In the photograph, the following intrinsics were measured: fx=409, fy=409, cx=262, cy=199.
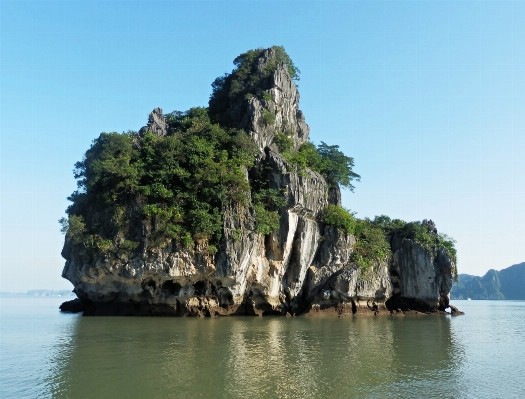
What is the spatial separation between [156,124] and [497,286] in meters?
Result: 131

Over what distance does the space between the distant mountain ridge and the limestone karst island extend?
103 metres

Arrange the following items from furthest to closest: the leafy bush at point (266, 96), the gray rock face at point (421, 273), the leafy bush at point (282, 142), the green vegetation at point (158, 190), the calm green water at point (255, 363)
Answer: the gray rock face at point (421, 273), the leafy bush at point (266, 96), the leafy bush at point (282, 142), the green vegetation at point (158, 190), the calm green water at point (255, 363)

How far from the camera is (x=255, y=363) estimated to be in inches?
552

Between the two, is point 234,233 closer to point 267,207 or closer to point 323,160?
point 267,207

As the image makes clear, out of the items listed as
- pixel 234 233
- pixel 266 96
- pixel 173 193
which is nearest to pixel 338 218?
pixel 234 233

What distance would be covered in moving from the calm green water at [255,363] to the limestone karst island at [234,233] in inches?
246

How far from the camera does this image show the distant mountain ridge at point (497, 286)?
126 metres

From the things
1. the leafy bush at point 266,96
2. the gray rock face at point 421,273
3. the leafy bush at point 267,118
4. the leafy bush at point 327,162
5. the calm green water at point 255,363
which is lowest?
the calm green water at point 255,363

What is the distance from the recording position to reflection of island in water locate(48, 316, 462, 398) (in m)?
11.2

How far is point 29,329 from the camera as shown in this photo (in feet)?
78.3

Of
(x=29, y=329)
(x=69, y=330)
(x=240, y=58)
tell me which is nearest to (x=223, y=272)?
(x=69, y=330)

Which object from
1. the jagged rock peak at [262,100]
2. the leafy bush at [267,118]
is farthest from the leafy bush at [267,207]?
the leafy bush at [267,118]

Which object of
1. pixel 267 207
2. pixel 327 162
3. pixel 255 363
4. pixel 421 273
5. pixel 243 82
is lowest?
pixel 255 363

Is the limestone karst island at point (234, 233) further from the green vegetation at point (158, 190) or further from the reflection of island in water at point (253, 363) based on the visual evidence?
the reflection of island in water at point (253, 363)
